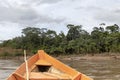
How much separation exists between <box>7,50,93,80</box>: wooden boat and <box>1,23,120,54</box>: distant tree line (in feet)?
161

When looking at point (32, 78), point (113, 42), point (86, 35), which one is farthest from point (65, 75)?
point (86, 35)

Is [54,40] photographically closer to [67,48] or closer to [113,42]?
[67,48]

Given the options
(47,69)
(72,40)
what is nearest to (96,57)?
(72,40)

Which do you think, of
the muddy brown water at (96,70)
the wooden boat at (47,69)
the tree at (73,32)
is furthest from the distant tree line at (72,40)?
the wooden boat at (47,69)

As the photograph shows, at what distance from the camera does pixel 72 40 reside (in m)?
66.1

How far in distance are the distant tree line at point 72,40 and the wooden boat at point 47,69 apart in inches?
1931

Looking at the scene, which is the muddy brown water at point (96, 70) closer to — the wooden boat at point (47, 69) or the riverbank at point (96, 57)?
the wooden boat at point (47, 69)

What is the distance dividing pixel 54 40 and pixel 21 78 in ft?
189

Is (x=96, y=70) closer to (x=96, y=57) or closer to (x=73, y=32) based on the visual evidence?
(x=96, y=57)

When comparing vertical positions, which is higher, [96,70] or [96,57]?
[96,57]

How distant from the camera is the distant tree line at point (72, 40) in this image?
63438 millimetres

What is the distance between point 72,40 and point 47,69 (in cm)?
5233

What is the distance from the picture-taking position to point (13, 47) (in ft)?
237

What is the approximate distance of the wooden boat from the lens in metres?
11.4
